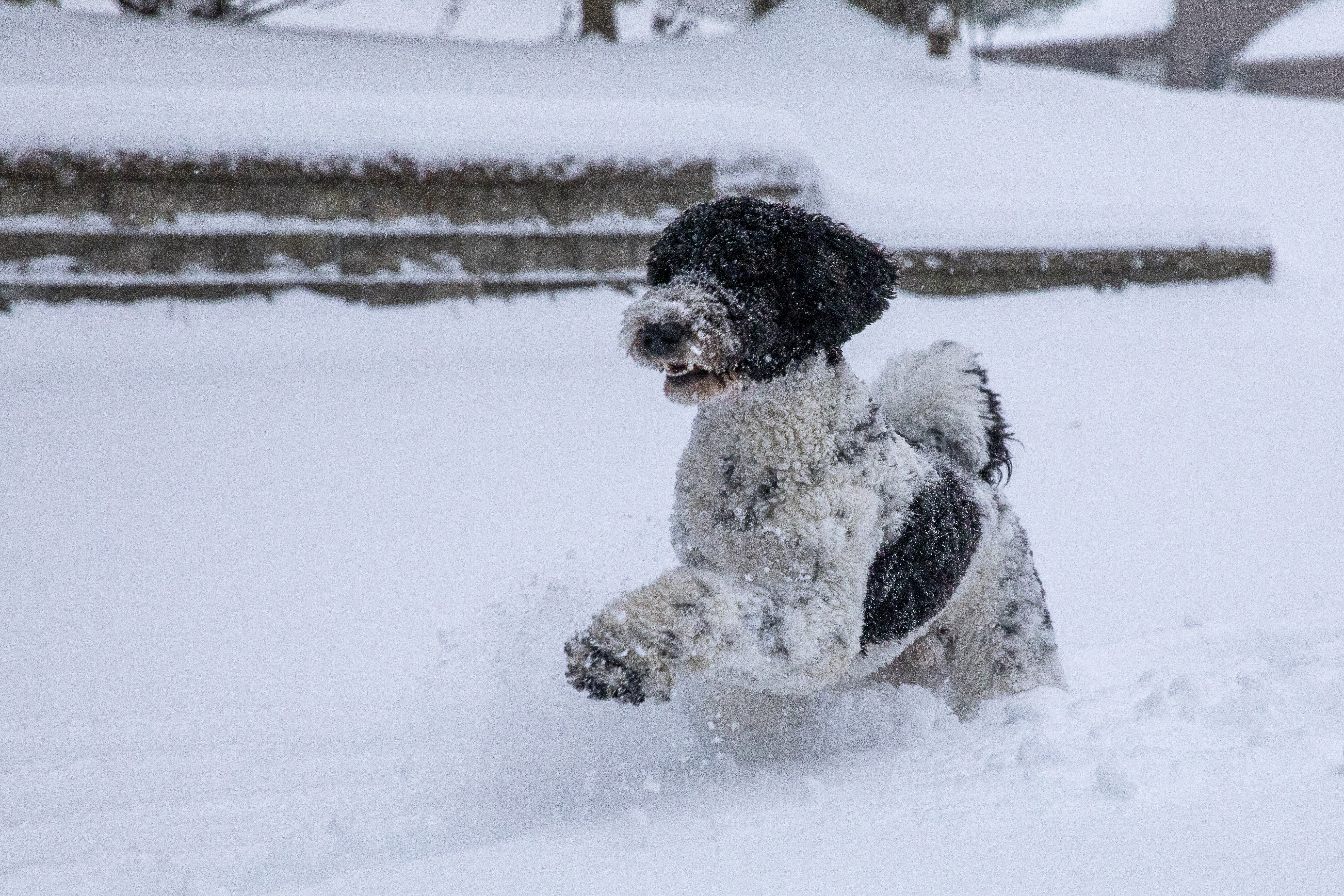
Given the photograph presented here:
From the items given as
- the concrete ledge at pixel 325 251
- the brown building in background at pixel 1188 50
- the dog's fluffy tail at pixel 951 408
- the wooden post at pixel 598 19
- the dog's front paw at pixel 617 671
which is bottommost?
the brown building in background at pixel 1188 50

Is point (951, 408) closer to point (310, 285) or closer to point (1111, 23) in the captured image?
point (310, 285)

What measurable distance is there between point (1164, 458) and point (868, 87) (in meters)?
6.00

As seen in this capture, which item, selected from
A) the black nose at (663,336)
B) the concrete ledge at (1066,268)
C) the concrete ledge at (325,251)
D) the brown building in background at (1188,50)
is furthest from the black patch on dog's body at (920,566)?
the brown building in background at (1188,50)

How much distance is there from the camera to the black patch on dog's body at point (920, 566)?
243 centimetres

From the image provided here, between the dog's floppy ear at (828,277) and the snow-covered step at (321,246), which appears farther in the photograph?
the snow-covered step at (321,246)

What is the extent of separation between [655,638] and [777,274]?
2.67 feet

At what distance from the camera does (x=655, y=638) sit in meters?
2.05

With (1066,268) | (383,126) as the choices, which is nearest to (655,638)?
(383,126)

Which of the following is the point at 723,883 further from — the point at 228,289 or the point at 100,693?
the point at 228,289

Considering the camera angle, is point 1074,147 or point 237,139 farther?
point 1074,147

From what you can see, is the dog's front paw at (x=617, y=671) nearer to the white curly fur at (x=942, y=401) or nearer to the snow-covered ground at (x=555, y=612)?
the snow-covered ground at (x=555, y=612)

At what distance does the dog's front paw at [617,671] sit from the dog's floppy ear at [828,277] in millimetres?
800

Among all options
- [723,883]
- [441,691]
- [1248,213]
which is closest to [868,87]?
[1248,213]

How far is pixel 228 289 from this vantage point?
20.4 feet
